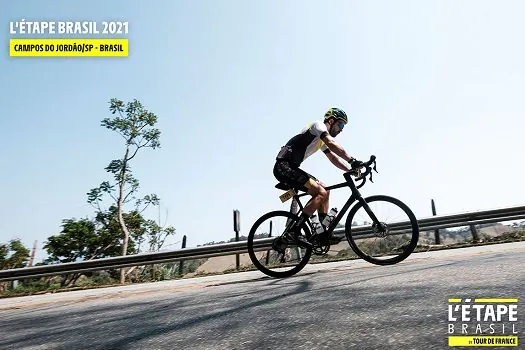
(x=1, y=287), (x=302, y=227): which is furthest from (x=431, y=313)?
(x=1, y=287)

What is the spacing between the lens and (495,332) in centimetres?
154

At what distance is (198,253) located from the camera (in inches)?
362

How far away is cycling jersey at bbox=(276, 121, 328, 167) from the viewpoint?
4875 mm

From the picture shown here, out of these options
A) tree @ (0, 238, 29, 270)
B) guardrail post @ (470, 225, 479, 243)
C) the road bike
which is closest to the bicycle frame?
the road bike

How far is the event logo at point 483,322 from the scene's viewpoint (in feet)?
4.84

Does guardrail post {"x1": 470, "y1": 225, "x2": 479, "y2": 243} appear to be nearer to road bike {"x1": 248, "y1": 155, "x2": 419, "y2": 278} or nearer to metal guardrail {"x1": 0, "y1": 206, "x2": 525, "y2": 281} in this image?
metal guardrail {"x1": 0, "y1": 206, "x2": 525, "y2": 281}

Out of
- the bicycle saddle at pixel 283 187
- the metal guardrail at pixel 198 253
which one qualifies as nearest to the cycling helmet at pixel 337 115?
the bicycle saddle at pixel 283 187

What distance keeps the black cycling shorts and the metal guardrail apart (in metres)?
4.27

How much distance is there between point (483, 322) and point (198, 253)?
808cm

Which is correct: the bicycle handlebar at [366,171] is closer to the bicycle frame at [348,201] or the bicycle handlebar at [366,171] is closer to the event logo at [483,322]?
the bicycle frame at [348,201]

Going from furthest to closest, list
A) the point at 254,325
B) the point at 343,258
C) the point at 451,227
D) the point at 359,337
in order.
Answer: the point at 451,227 < the point at 343,258 < the point at 254,325 < the point at 359,337

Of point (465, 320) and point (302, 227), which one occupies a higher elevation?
point (302, 227)

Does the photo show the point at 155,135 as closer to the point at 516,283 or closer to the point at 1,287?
the point at 1,287

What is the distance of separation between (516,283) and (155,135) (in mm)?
22060
